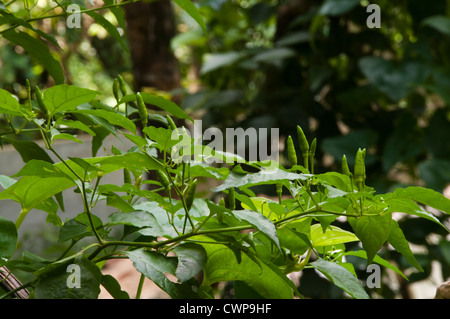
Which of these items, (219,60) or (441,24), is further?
(219,60)

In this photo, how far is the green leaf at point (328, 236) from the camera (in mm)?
451

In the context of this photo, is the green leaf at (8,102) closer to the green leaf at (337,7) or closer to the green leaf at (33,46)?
the green leaf at (33,46)

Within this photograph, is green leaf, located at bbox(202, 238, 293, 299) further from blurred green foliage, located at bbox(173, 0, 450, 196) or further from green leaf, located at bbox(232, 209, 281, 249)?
blurred green foliage, located at bbox(173, 0, 450, 196)

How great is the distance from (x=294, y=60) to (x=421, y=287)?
1086 mm

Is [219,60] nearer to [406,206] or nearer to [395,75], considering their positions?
[395,75]

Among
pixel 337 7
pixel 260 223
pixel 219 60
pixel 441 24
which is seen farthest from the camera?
pixel 219 60

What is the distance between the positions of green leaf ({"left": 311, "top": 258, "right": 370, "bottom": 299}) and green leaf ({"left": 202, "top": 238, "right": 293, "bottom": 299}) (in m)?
0.03

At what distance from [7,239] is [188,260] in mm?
160

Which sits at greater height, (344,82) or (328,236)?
(344,82)

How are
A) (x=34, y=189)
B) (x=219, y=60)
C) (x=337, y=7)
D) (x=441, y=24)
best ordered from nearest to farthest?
(x=34, y=189)
(x=441, y=24)
(x=337, y=7)
(x=219, y=60)

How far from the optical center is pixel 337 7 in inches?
55.5

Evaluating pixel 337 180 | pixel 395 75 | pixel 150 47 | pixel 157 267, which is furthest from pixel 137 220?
pixel 150 47

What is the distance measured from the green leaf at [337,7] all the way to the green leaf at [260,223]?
117 cm
